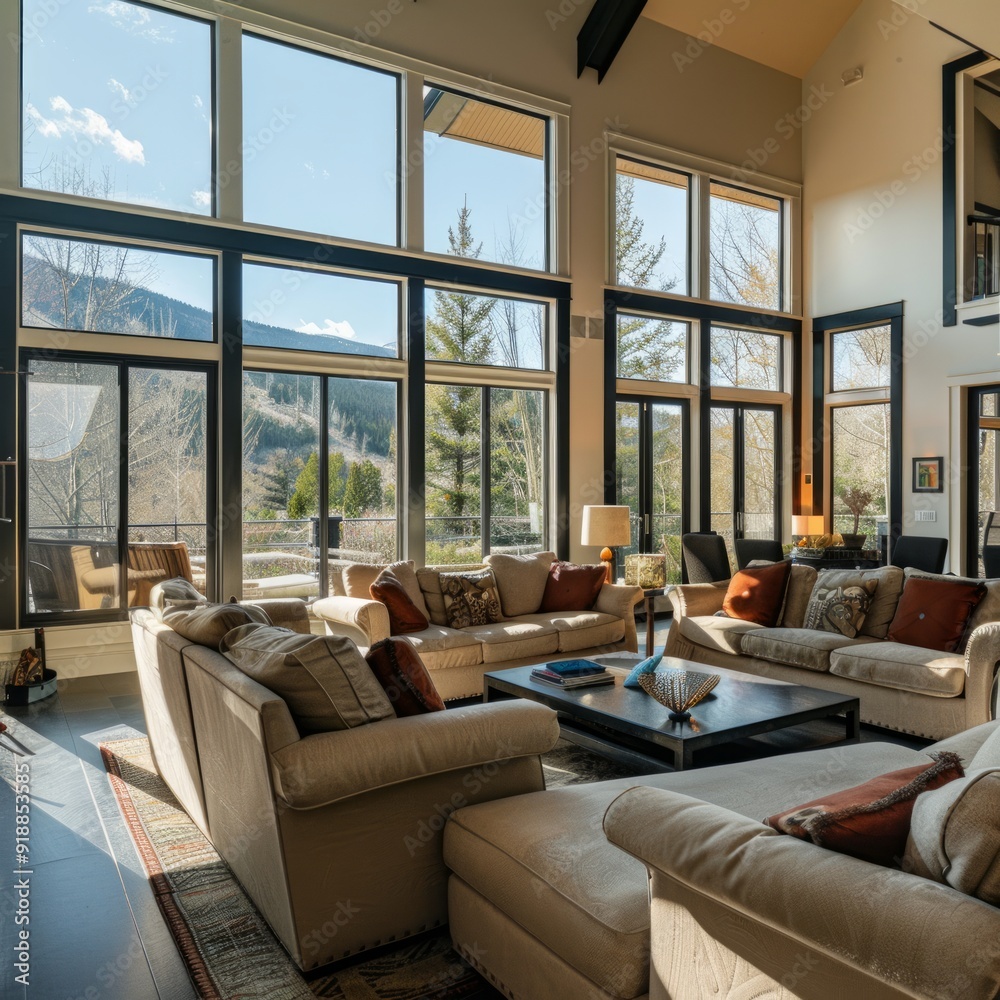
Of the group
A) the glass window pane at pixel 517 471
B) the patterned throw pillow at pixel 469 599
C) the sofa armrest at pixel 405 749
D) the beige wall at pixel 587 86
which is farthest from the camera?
the glass window pane at pixel 517 471

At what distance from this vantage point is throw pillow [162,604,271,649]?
2877 mm

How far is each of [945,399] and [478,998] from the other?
8.29 m

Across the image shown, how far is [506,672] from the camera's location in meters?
4.53

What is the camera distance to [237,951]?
2383 mm

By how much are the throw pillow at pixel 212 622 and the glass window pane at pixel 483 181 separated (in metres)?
5.38

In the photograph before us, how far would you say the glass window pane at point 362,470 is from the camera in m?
7.20

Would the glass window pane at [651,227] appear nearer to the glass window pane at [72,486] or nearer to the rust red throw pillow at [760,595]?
the rust red throw pillow at [760,595]

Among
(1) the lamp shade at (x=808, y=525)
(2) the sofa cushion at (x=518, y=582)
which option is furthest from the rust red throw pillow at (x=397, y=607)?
(1) the lamp shade at (x=808, y=525)

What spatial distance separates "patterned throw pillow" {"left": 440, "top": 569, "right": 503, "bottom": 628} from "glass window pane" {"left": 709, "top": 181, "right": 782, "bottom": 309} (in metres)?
5.47

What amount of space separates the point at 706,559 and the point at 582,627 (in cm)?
230

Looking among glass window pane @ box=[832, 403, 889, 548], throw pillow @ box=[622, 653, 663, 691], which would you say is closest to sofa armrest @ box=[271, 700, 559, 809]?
throw pillow @ box=[622, 653, 663, 691]

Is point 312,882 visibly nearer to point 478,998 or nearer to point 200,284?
point 478,998

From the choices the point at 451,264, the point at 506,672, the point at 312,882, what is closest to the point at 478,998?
the point at 312,882

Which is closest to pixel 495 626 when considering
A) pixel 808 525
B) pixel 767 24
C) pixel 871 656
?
pixel 871 656
